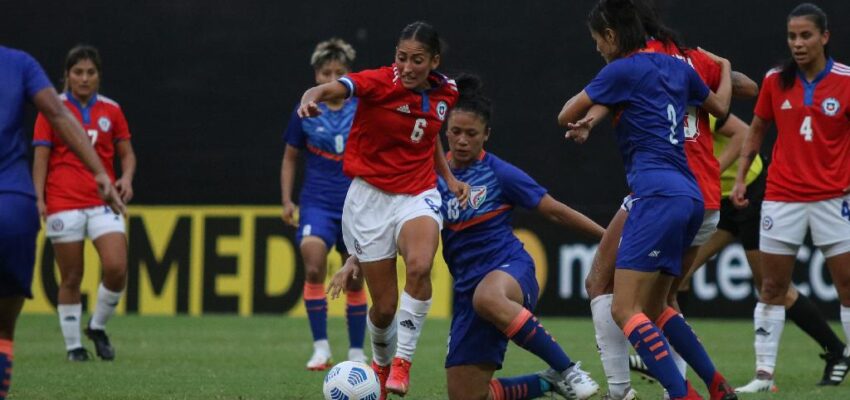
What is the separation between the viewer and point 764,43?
13.0 m

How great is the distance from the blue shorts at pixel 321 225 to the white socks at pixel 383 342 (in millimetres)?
2269

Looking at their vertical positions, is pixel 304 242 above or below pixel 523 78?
below

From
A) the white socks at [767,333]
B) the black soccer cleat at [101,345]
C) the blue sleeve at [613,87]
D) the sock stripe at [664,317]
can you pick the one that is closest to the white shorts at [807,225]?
the white socks at [767,333]

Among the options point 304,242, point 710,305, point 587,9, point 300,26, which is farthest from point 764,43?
point 304,242

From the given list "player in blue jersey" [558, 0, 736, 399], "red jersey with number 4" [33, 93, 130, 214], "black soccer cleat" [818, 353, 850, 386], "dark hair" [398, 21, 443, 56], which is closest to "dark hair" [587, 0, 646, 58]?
"player in blue jersey" [558, 0, 736, 399]

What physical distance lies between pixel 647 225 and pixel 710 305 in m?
7.45

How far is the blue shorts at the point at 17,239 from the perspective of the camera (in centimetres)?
502

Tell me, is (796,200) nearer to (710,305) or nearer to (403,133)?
(403,133)

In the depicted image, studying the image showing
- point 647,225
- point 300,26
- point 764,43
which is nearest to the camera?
point 647,225

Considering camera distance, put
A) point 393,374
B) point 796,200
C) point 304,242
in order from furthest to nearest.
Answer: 1. point 304,242
2. point 796,200
3. point 393,374

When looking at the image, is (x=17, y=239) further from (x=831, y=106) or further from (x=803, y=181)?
(x=831, y=106)

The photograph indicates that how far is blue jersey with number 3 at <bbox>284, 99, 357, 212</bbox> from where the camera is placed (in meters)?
9.41

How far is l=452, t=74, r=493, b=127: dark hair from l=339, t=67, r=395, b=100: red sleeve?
390 mm

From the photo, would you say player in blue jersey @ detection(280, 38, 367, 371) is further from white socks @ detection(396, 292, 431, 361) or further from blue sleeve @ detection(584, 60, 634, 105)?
blue sleeve @ detection(584, 60, 634, 105)
